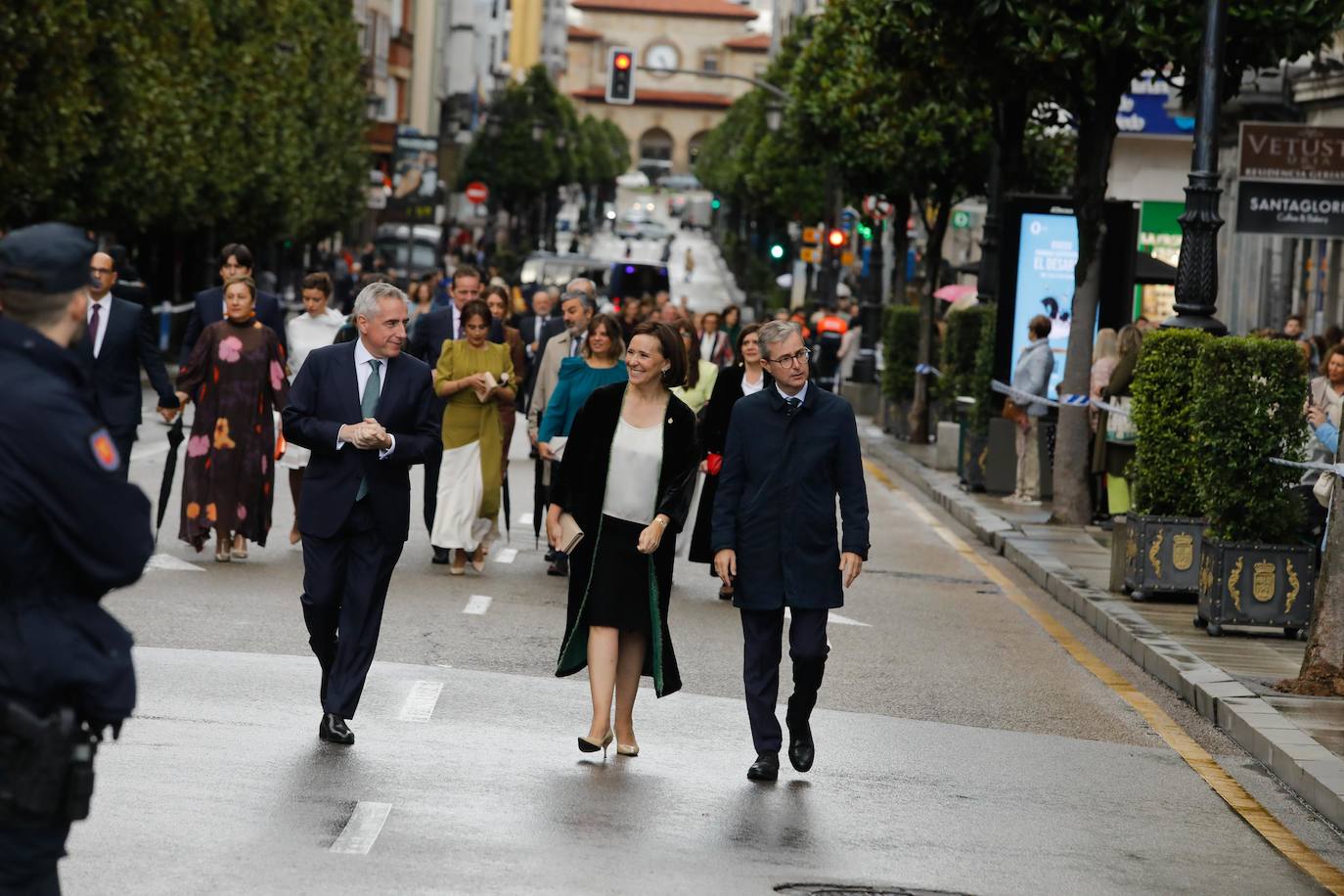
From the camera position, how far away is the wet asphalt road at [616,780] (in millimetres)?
Result: 7062

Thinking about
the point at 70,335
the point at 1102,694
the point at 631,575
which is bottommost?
the point at 1102,694

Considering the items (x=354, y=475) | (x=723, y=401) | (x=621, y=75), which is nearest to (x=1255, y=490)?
(x=723, y=401)

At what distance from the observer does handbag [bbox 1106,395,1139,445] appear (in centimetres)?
1914

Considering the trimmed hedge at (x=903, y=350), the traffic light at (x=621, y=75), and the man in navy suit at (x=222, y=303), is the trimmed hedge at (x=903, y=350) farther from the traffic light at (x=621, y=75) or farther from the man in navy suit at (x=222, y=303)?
the man in navy suit at (x=222, y=303)

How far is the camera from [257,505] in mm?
14883

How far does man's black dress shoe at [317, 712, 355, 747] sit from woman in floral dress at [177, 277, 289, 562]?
5998 millimetres

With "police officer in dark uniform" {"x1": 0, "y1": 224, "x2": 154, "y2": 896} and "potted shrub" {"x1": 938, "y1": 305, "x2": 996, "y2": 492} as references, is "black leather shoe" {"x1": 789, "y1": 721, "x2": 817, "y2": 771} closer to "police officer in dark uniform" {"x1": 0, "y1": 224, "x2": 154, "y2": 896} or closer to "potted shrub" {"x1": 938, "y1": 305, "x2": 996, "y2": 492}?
"police officer in dark uniform" {"x1": 0, "y1": 224, "x2": 154, "y2": 896}

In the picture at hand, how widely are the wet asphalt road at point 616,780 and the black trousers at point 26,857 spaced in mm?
1826

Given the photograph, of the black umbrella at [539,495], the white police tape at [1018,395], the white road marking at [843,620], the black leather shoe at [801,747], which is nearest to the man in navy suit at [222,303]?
the black umbrella at [539,495]

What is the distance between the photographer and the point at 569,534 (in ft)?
29.2

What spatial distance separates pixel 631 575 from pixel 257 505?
20.9 feet

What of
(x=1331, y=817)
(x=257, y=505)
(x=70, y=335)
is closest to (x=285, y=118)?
(x=257, y=505)

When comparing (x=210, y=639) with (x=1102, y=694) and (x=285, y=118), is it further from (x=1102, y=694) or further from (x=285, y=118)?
(x=285, y=118)

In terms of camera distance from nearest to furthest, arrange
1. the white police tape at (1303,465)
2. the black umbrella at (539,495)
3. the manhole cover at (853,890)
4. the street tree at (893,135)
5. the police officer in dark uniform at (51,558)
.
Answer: the police officer in dark uniform at (51,558), the manhole cover at (853,890), the white police tape at (1303,465), the black umbrella at (539,495), the street tree at (893,135)
